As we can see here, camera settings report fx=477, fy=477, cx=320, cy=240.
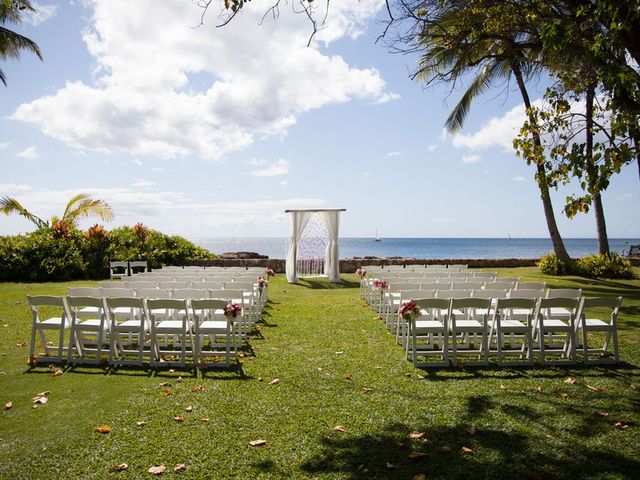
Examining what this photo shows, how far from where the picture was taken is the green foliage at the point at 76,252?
16.5 meters

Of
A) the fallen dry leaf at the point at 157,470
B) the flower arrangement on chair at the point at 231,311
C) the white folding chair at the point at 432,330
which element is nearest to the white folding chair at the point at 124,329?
the flower arrangement on chair at the point at 231,311

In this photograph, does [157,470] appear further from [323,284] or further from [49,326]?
[323,284]

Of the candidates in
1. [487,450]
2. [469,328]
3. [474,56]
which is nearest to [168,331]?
[469,328]

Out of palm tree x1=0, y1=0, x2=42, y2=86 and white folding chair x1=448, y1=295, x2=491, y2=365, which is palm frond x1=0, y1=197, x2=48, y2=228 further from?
white folding chair x1=448, y1=295, x2=491, y2=365

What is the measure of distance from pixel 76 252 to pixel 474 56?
1482 cm

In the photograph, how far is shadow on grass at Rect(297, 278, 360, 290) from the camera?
14789 millimetres

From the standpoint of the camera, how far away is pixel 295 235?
53.4 ft

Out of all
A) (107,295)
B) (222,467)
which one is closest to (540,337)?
(222,467)

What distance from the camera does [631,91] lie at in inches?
185

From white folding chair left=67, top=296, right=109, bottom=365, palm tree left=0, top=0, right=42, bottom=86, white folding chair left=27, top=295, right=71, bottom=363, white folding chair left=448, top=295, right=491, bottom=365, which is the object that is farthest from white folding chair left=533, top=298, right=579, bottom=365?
palm tree left=0, top=0, right=42, bottom=86

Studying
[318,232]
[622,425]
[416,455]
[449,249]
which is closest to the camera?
[416,455]

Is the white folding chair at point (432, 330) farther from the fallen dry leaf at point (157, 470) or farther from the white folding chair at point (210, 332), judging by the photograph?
the fallen dry leaf at point (157, 470)

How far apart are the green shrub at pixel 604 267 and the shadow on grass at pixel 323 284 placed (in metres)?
8.24

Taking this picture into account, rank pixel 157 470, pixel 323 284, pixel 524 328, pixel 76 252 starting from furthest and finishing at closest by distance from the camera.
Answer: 1. pixel 76 252
2. pixel 323 284
3. pixel 524 328
4. pixel 157 470
